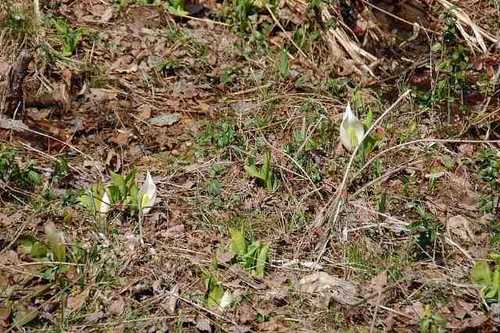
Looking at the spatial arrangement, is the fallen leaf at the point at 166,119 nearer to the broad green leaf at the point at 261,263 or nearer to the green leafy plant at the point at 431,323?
the broad green leaf at the point at 261,263

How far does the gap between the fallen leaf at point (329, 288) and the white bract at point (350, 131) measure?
0.78 m

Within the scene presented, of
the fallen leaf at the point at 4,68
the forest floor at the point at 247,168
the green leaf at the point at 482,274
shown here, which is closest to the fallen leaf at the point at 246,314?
the forest floor at the point at 247,168

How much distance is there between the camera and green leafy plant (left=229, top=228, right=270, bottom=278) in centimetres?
Answer: 305

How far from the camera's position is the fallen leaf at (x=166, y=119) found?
3.85 m

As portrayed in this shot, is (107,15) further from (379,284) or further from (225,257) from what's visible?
(379,284)

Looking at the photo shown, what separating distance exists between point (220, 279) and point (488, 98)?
5.60 feet

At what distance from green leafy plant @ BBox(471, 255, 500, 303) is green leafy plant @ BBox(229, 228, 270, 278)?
758 millimetres

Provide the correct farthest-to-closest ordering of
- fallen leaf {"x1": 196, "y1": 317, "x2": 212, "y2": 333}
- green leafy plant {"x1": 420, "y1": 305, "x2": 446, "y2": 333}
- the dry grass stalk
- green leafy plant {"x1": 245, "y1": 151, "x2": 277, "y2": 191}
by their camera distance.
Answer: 1. the dry grass stalk
2. green leafy plant {"x1": 245, "y1": 151, "x2": 277, "y2": 191}
3. fallen leaf {"x1": 196, "y1": 317, "x2": 212, "y2": 333}
4. green leafy plant {"x1": 420, "y1": 305, "x2": 446, "y2": 333}

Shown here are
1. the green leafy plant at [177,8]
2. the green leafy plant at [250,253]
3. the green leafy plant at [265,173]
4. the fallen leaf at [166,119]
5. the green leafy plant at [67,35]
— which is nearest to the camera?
the green leafy plant at [250,253]

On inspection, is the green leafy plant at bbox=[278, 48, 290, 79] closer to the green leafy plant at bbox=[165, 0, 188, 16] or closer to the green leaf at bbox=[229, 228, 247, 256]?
the green leafy plant at bbox=[165, 0, 188, 16]

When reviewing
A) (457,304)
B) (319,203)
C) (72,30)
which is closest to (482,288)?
(457,304)

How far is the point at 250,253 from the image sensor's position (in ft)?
10.0

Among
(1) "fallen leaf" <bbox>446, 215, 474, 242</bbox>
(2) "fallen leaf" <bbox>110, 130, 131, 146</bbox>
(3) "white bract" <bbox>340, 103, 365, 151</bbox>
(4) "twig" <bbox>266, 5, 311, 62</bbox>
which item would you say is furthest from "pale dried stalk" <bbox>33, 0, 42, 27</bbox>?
(1) "fallen leaf" <bbox>446, 215, 474, 242</bbox>

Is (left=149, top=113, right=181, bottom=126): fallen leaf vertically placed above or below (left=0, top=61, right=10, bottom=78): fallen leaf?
below
